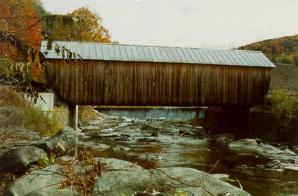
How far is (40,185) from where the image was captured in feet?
17.6

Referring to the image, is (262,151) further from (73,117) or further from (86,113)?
(86,113)

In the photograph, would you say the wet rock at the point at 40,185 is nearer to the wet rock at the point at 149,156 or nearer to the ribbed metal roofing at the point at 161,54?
the wet rock at the point at 149,156

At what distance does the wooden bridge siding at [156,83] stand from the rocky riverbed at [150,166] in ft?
5.43

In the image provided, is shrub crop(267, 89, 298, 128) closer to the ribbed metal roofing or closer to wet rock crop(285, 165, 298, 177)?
the ribbed metal roofing

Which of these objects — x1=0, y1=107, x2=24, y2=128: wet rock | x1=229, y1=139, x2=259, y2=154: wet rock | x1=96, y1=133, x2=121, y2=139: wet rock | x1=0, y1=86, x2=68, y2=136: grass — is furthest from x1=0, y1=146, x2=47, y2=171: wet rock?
x1=96, y1=133, x2=121, y2=139: wet rock

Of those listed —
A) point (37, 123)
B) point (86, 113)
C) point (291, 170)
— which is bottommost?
point (86, 113)

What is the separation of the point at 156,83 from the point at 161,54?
1554 mm

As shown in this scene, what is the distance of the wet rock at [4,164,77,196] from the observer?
5211mm

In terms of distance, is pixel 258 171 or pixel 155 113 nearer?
pixel 258 171

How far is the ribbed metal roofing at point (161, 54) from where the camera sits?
2153cm

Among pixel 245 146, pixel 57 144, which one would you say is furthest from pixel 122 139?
pixel 57 144

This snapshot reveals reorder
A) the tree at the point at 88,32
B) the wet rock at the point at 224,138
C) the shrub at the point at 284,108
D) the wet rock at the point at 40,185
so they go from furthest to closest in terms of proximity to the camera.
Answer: the tree at the point at 88,32 → the wet rock at the point at 224,138 → the shrub at the point at 284,108 → the wet rock at the point at 40,185

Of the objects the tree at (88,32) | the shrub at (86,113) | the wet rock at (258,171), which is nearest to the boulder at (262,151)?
the wet rock at (258,171)

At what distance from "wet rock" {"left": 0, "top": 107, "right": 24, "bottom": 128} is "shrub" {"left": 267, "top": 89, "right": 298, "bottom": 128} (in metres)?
11.5
